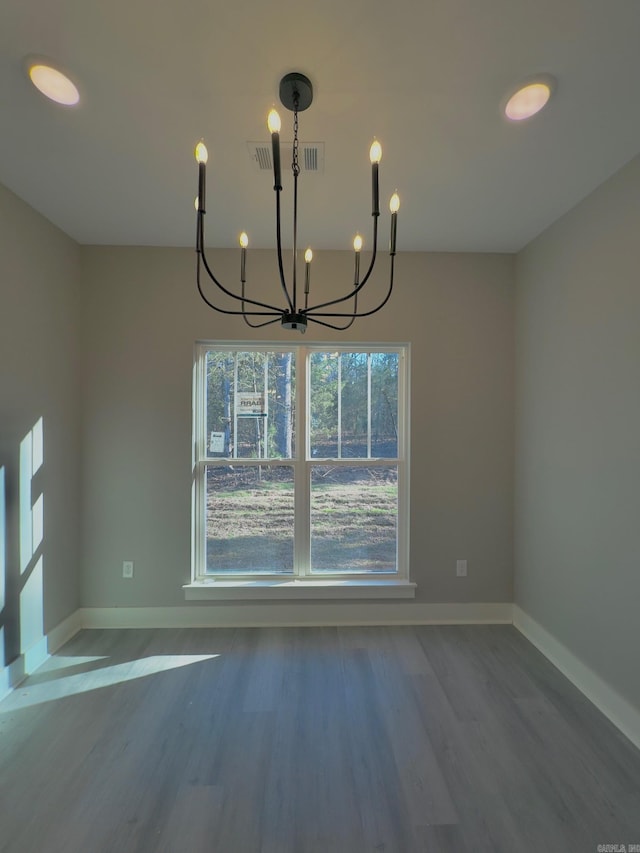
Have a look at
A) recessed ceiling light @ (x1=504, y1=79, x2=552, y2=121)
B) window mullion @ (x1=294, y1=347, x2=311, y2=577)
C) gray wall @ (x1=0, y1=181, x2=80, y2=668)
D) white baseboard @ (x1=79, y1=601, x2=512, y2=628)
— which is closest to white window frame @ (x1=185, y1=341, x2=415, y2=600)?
window mullion @ (x1=294, y1=347, x2=311, y2=577)

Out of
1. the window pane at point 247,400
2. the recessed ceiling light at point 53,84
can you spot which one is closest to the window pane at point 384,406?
the window pane at point 247,400

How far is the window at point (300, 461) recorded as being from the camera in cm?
273

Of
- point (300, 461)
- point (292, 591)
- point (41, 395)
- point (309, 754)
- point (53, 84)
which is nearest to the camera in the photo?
point (53, 84)

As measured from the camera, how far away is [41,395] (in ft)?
7.36

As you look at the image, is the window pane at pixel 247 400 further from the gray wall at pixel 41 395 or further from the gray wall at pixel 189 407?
the gray wall at pixel 41 395

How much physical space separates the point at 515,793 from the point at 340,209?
2804mm

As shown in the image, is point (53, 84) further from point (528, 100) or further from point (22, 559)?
point (22, 559)

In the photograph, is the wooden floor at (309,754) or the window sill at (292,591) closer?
the wooden floor at (309,754)

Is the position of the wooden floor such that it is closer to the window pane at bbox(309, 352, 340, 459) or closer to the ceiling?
the window pane at bbox(309, 352, 340, 459)

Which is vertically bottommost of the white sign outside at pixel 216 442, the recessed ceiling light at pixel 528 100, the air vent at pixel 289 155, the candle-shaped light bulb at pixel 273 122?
the white sign outside at pixel 216 442

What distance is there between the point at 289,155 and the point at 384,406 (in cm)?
165

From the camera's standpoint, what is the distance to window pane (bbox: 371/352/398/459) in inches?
109

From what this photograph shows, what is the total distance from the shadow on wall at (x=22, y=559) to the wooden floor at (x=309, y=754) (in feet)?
0.51

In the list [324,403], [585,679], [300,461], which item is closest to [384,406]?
[324,403]
